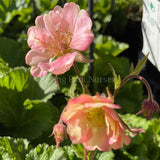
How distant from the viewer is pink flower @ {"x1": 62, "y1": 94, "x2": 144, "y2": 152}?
0.61m

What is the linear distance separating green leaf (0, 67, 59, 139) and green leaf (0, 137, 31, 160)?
0.20 m

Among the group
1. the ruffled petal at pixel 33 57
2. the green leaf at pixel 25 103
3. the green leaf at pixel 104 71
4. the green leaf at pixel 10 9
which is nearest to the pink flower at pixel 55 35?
the ruffled petal at pixel 33 57

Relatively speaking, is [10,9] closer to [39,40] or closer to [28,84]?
[28,84]

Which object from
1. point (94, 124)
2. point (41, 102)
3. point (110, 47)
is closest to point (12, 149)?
point (41, 102)

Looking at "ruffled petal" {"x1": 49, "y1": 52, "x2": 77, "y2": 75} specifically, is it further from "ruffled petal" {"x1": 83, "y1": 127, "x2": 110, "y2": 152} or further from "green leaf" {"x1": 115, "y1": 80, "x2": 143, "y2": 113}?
"green leaf" {"x1": 115, "y1": 80, "x2": 143, "y2": 113}

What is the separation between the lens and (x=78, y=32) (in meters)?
0.70

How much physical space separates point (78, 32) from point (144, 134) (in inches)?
29.8

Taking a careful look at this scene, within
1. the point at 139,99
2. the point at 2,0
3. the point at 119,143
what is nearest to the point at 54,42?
the point at 119,143

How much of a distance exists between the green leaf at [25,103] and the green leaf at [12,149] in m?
0.20

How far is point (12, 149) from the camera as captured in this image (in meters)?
1.04

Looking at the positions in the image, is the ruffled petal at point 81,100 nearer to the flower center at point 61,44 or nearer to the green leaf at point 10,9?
the flower center at point 61,44

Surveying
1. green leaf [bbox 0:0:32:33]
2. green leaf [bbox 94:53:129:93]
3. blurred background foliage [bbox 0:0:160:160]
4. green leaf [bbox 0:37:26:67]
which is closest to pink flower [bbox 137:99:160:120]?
blurred background foliage [bbox 0:0:160:160]

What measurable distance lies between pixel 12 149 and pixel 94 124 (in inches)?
18.3

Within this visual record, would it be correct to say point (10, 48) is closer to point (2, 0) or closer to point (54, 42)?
point (2, 0)
